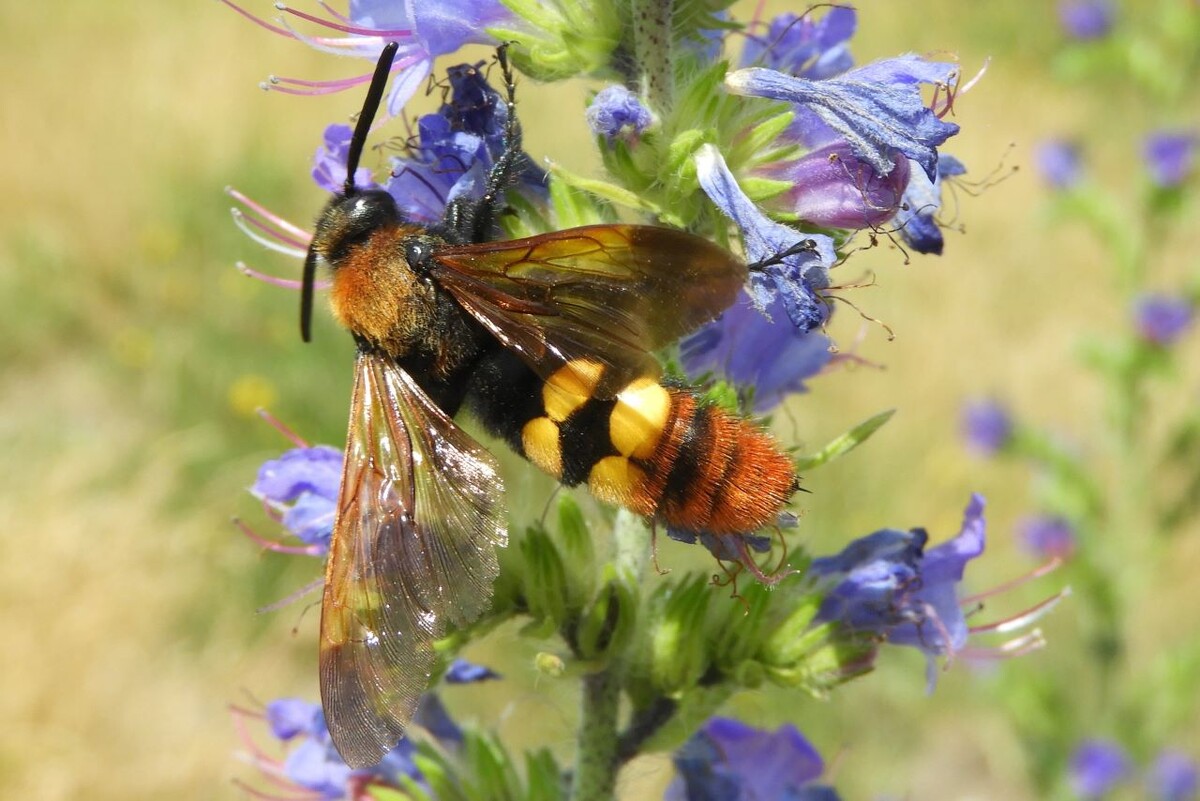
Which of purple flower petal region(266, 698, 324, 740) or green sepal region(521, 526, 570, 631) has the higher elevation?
green sepal region(521, 526, 570, 631)

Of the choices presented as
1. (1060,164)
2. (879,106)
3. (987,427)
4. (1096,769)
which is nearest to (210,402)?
(987,427)

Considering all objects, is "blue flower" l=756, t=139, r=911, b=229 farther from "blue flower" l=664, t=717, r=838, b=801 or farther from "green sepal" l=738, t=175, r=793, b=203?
"blue flower" l=664, t=717, r=838, b=801

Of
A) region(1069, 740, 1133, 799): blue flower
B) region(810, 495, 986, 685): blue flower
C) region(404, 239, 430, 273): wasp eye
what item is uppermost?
region(404, 239, 430, 273): wasp eye

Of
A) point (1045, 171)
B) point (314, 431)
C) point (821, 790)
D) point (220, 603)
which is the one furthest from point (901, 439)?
point (821, 790)

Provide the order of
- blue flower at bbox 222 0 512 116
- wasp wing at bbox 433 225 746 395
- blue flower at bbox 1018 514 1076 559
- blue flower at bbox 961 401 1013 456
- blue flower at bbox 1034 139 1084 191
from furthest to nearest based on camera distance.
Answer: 1. blue flower at bbox 961 401 1013 456
2. blue flower at bbox 1034 139 1084 191
3. blue flower at bbox 1018 514 1076 559
4. blue flower at bbox 222 0 512 116
5. wasp wing at bbox 433 225 746 395

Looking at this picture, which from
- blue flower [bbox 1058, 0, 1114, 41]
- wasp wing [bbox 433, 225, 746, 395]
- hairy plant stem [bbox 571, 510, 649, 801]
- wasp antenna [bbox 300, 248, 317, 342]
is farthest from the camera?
blue flower [bbox 1058, 0, 1114, 41]

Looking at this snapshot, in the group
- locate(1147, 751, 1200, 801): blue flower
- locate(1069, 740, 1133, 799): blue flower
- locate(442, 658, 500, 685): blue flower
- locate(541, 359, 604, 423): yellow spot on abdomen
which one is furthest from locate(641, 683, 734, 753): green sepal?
locate(1147, 751, 1200, 801): blue flower
